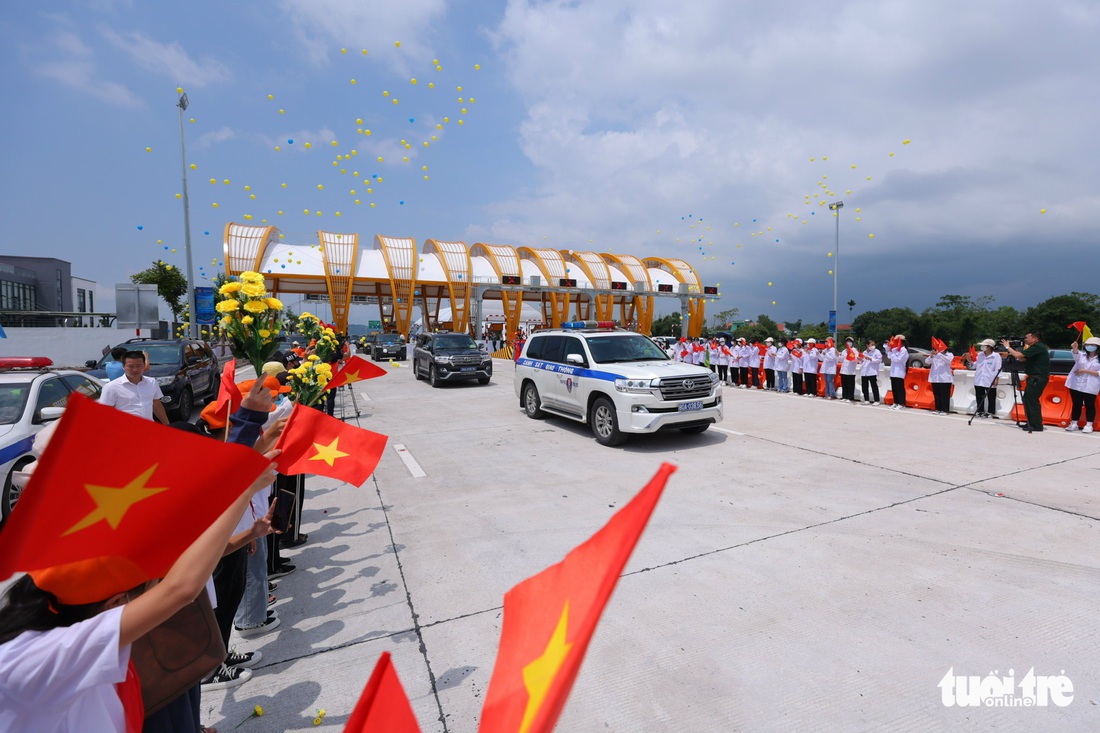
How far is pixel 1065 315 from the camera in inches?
1442

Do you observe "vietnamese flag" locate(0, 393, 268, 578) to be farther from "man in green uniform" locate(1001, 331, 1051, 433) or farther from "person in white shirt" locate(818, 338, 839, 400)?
"person in white shirt" locate(818, 338, 839, 400)

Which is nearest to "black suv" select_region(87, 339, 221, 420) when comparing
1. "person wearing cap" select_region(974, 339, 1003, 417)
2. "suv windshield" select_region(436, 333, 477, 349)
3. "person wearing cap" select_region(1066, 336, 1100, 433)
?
"suv windshield" select_region(436, 333, 477, 349)

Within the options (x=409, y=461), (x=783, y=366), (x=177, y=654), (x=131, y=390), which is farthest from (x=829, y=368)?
(x=177, y=654)

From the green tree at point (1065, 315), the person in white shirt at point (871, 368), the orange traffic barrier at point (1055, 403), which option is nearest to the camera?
the orange traffic barrier at point (1055, 403)

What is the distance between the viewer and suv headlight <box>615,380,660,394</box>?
326 inches

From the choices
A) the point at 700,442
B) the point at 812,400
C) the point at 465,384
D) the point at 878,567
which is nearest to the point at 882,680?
the point at 878,567

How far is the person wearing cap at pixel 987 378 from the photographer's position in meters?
10.9

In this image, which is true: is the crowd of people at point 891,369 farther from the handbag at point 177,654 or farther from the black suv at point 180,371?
the black suv at point 180,371

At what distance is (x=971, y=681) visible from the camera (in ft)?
9.55

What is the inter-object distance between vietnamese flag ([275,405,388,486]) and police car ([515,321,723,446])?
5.20 meters

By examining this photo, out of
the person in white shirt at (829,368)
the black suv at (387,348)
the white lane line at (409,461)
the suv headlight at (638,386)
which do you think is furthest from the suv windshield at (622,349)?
the black suv at (387,348)

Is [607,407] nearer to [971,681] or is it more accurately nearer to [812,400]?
[971,681]

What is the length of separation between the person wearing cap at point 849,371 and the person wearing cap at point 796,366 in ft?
4.09

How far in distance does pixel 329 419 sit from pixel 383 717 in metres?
2.56
